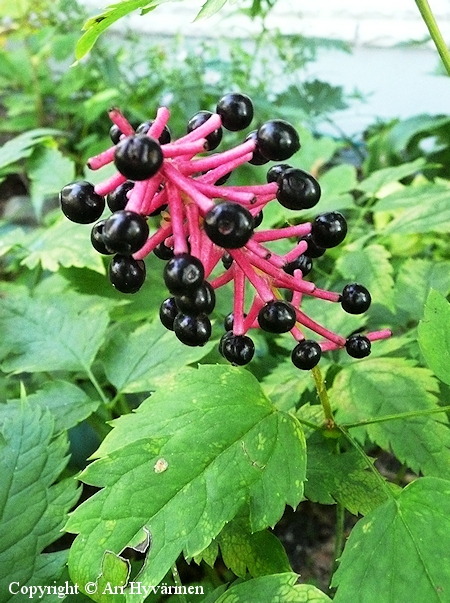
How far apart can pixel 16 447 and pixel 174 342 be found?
12.3 inches

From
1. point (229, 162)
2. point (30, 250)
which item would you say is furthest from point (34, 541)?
point (30, 250)

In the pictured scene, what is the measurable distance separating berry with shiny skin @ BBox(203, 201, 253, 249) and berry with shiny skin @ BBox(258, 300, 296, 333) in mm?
102

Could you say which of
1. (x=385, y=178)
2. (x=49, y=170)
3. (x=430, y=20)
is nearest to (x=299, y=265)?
(x=430, y=20)

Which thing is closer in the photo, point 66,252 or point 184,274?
point 184,274

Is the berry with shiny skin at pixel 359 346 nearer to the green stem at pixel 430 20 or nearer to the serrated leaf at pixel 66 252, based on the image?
the green stem at pixel 430 20

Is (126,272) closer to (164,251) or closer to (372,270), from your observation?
(164,251)

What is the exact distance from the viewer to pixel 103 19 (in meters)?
0.59

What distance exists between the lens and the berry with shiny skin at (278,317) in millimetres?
557

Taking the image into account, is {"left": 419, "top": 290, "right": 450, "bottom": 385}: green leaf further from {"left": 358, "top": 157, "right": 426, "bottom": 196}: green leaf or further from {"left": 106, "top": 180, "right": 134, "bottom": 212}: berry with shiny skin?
{"left": 358, "top": 157, "right": 426, "bottom": 196}: green leaf

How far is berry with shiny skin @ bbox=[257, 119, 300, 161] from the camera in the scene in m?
0.51

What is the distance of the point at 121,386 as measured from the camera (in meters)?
1.01

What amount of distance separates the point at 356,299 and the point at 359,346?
0.06m

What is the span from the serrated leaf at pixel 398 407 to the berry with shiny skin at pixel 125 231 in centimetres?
51

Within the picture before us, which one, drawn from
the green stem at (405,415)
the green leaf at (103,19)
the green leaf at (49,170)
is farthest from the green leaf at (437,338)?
the green leaf at (49,170)
